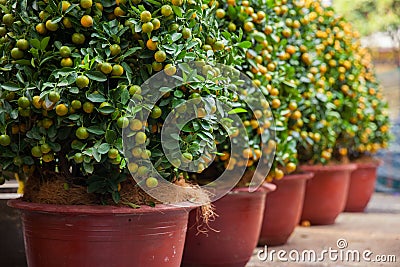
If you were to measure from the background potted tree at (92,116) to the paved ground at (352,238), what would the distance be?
1.67 metres

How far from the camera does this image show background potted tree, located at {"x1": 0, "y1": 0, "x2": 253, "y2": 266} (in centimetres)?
308

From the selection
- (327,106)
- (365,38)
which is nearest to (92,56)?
(327,106)

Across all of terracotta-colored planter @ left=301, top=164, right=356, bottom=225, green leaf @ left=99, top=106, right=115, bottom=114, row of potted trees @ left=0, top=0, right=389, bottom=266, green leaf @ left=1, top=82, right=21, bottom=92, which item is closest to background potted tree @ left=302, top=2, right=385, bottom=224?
terracotta-colored planter @ left=301, top=164, right=356, bottom=225

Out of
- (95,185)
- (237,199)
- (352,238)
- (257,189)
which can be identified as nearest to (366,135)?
(352,238)

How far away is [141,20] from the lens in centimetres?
313

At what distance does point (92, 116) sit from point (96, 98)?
12 cm

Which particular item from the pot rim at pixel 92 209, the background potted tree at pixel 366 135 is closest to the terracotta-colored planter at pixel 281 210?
the background potted tree at pixel 366 135

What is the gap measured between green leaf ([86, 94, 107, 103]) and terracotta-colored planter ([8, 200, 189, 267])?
48 cm

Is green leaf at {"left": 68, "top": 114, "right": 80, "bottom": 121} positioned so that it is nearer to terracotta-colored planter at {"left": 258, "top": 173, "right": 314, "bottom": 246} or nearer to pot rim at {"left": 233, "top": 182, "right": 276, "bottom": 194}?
pot rim at {"left": 233, "top": 182, "right": 276, "bottom": 194}

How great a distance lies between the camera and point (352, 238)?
18.8ft

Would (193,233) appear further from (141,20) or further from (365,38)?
(365,38)

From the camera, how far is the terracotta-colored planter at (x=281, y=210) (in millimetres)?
5094

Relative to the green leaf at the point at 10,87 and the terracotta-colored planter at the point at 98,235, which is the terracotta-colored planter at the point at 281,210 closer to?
the terracotta-colored planter at the point at 98,235

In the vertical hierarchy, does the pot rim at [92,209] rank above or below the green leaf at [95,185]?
below
